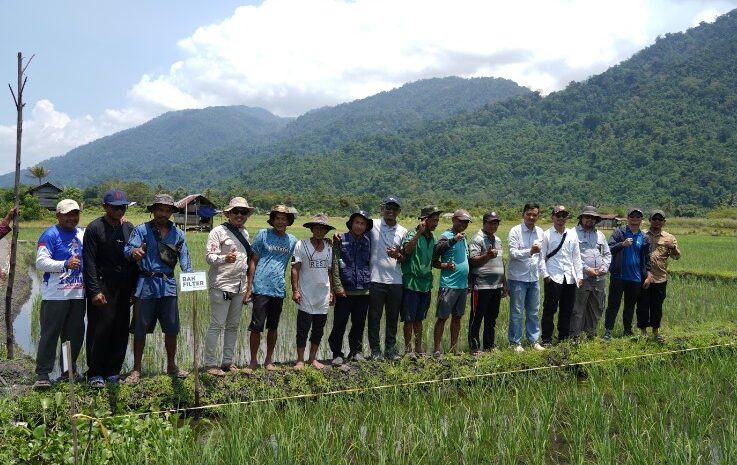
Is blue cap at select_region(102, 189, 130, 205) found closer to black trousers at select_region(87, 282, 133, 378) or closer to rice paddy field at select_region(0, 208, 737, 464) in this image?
black trousers at select_region(87, 282, 133, 378)

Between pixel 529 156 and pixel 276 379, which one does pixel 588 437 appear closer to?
pixel 276 379

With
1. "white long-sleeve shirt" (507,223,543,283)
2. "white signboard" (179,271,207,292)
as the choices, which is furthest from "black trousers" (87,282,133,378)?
"white long-sleeve shirt" (507,223,543,283)

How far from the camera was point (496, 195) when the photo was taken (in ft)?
266

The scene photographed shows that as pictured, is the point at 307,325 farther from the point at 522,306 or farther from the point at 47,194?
the point at 47,194

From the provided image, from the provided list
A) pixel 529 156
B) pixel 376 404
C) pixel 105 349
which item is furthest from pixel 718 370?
pixel 529 156

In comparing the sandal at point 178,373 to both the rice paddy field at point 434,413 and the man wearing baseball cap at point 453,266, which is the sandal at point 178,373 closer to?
the rice paddy field at point 434,413

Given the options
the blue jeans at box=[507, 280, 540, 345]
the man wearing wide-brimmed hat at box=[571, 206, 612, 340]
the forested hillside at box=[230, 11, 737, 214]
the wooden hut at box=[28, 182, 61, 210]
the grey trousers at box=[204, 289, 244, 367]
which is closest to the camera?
the grey trousers at box=[204, 289, 244, 367]

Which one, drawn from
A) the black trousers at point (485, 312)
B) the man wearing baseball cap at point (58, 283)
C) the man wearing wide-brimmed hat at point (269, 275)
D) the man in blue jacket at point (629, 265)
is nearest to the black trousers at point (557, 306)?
the man in blue jacket at point (629, 265)

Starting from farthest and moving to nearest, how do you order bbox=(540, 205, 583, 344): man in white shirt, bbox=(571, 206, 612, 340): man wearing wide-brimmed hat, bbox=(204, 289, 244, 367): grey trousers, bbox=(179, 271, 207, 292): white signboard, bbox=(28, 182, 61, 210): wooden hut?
bbox=(28, 182, 61, 210): wooden hut
bbox=(571, 206, 612, 340): man wearing wide-brimmed hat
bbox=(540, 205, 583, 344): man in white shirt
bbox=(204, 289, 244, 367): grey trousers
bbox=(179, 271, 207, 292): white signboard

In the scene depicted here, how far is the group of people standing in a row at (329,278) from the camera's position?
444 cm

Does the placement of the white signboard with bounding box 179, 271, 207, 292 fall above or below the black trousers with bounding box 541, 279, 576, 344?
above

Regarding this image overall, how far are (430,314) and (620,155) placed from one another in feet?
269

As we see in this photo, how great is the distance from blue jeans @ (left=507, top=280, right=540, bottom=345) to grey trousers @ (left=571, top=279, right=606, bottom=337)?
699 millimetres

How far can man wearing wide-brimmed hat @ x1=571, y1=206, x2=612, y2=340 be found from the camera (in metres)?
6.31
